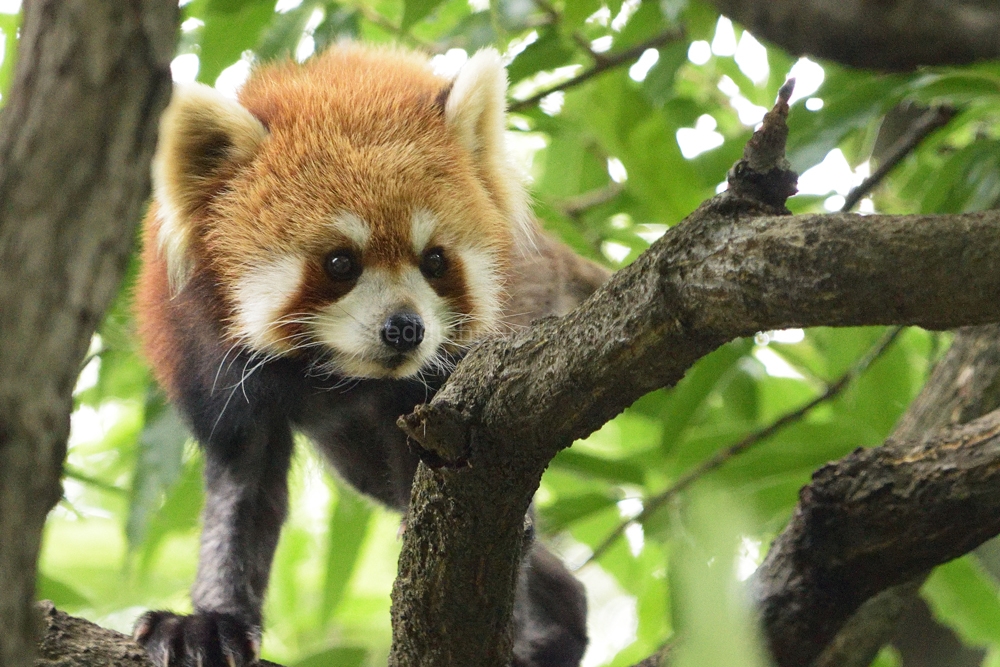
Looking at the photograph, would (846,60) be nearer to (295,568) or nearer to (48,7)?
(48,7)

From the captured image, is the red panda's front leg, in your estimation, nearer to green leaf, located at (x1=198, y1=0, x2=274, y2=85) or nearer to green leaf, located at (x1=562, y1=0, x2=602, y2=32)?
green leaf, located at (x1=198, y1=0, x2=274, y2=85)

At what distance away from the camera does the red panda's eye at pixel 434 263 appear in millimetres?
2881

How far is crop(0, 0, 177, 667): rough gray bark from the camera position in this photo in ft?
3.57

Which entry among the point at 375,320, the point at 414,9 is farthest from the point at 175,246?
the point at 414,9

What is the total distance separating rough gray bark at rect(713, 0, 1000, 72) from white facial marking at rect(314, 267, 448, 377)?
1.91 metres

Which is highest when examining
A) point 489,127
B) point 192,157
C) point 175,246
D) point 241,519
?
point 489,127

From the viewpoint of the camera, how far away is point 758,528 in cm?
321

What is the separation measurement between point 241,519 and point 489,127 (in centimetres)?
145

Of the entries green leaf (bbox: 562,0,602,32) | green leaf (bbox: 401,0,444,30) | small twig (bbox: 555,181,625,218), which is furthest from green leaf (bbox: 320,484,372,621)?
green leaf (bbox: 562,0,602,32)

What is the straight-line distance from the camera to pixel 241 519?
3338mm

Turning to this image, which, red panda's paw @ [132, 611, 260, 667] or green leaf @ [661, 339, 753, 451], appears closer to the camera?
red panda's paw @ [132, 611, 260, 667]

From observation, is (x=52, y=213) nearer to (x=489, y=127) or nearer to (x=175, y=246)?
(x=175, y=246)

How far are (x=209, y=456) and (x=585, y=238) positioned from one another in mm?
1476

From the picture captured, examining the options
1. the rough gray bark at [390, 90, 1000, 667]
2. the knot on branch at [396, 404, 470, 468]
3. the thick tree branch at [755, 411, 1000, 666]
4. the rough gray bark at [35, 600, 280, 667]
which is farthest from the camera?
the thick tree branch at [755, 411, 1000, 666]
